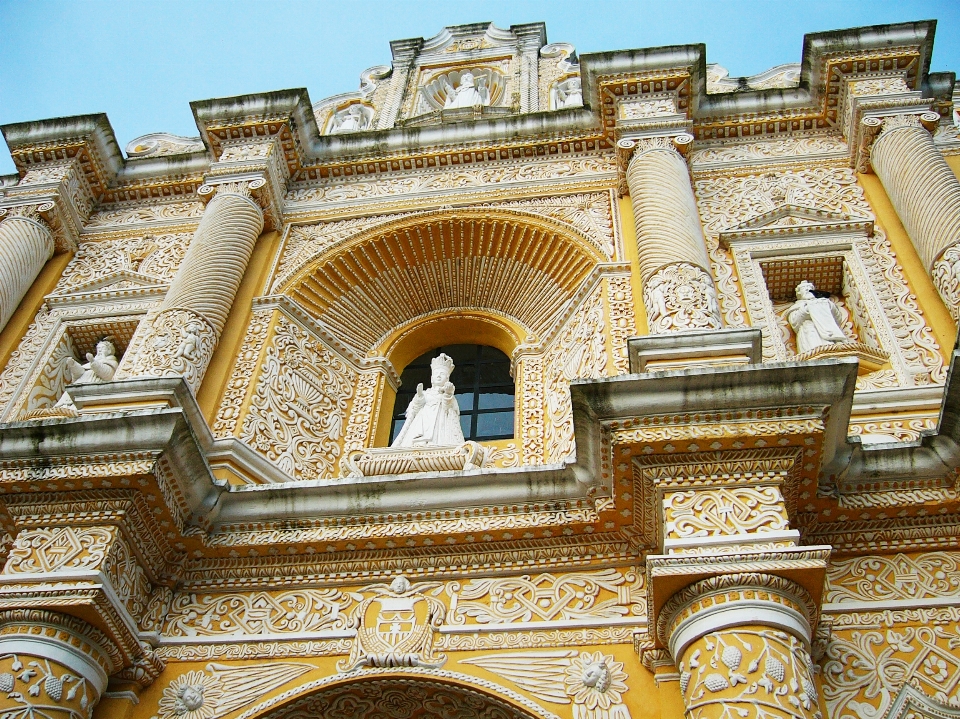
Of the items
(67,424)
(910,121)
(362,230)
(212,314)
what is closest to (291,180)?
(362,230)

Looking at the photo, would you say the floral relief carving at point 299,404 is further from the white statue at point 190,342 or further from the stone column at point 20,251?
the stone column at point 20,251

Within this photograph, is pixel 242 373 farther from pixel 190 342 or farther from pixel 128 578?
pixel 128 578

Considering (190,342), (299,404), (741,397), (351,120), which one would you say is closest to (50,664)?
(190,342)

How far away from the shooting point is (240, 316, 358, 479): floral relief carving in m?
7.76

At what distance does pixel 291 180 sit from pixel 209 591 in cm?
581

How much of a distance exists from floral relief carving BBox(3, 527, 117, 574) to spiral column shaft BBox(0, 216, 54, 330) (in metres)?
3.95

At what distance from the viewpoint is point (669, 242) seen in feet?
25.5

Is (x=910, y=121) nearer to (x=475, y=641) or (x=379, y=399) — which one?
(x=379, y=399)

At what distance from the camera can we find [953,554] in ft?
18.8

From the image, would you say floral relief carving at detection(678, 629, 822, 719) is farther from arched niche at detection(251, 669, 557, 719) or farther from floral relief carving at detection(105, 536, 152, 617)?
floral relief carving at detection(105, 536, 152, 617)

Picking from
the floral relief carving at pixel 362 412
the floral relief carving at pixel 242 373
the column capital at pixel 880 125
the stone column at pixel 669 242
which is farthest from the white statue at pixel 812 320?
the floral relief carving at pixel 242 373

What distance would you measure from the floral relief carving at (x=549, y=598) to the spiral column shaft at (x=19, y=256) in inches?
227

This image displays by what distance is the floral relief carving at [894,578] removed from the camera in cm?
556

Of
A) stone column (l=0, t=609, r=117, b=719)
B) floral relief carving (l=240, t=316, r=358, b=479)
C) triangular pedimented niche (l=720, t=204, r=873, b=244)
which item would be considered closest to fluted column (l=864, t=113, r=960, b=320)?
triangular pedimented niche (l=720, t=204, r=873, b=244)
